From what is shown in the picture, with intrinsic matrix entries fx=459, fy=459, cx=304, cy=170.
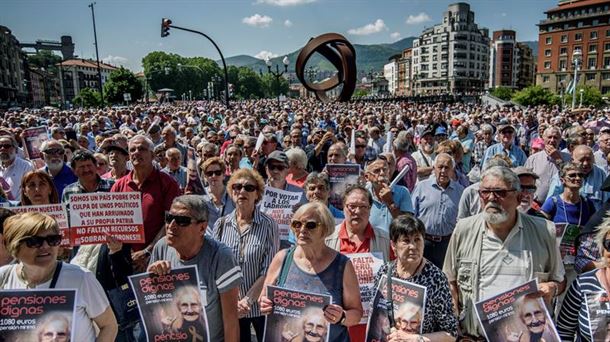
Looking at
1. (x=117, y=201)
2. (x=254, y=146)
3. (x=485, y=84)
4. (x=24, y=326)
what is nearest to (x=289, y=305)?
(x=24, y=326)

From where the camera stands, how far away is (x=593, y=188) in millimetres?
5086

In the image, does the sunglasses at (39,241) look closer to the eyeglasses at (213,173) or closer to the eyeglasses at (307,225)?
the eyeglasses at (307,225)

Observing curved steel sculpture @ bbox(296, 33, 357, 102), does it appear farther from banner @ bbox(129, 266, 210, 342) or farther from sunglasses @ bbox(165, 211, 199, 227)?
banner @ bbox(129, 266, 210, 342)

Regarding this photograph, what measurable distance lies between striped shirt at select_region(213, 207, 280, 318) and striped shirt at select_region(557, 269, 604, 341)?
2.07 m

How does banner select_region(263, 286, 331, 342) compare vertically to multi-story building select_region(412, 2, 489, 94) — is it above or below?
below

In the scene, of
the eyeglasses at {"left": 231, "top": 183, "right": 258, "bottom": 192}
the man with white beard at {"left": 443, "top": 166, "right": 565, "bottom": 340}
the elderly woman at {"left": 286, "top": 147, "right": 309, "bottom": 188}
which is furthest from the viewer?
the elderly woman at {"left": 286, "top": 147, "right": 309, "bottom": 188}

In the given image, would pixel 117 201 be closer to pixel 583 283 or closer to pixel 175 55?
pixel 583 283

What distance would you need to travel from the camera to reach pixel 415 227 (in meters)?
2.93

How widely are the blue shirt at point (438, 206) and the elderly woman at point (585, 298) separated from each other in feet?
7.47

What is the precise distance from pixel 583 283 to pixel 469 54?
14884 centimetres

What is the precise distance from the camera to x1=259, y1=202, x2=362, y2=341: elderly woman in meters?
2.88

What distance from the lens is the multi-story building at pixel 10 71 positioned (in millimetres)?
83750

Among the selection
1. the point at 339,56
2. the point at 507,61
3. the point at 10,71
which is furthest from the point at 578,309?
the point at 507,61

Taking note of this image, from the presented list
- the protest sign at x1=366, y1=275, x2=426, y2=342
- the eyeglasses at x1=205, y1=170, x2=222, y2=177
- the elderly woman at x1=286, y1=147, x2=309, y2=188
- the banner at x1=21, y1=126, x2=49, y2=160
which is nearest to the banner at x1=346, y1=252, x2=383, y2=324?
the protest sign at x1=366, y1=275, x2=426, y2=342
